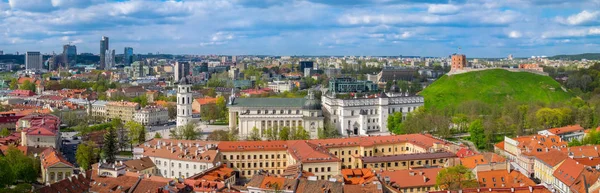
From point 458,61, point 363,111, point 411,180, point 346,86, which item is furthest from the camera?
point 458,61

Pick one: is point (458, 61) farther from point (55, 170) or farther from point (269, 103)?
point (55, 170)

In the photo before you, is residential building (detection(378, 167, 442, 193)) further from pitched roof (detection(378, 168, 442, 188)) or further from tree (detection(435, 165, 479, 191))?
tree (detection(435, 165, 479, 191))

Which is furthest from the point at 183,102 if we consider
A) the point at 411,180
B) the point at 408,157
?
the point at 411,180

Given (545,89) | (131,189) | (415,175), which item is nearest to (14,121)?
(131,189)

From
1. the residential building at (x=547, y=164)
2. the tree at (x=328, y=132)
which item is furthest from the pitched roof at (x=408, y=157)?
the tree at (x=328, y=132)

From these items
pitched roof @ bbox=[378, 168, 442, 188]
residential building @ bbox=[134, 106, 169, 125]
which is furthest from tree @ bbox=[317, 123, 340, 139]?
residential building @ bbox=[134, 106, 169, 125]
